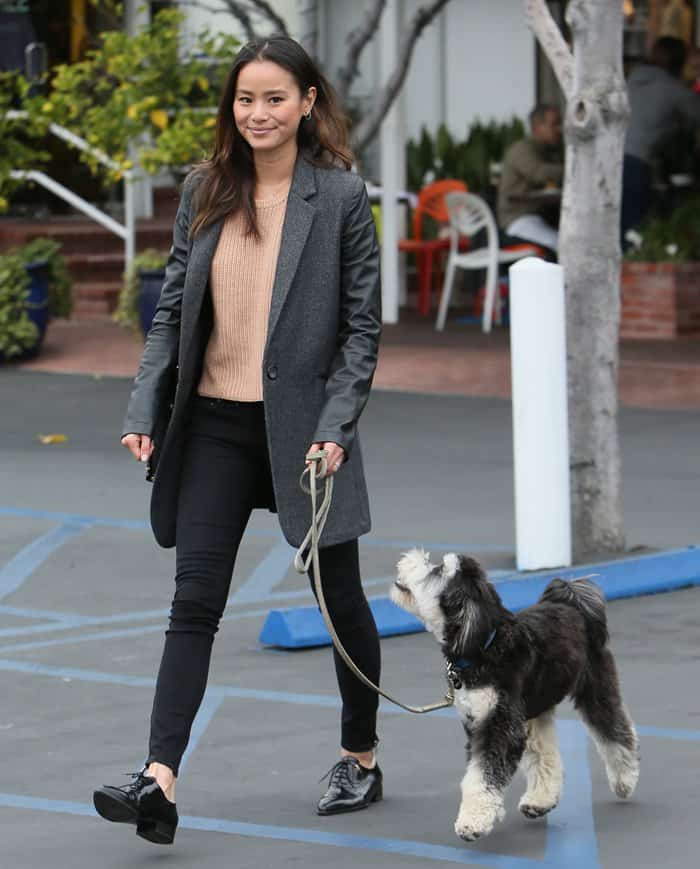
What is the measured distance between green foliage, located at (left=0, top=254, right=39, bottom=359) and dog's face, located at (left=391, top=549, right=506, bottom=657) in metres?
10.8

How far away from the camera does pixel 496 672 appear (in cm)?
467

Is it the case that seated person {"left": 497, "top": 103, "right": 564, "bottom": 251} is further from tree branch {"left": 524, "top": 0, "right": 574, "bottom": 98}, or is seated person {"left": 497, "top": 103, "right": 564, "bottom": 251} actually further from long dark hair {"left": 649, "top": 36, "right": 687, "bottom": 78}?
tree branch {"left": 524, "top": 0, "right": 574, "bottom": 98}

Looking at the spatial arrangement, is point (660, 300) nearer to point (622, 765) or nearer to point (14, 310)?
point (14, 310)

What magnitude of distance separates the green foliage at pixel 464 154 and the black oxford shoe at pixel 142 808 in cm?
1479

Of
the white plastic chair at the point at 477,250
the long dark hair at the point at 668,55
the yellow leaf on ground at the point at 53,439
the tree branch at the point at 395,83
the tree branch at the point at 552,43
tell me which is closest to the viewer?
the tree branch at the point at 552,43

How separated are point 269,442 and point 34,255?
1099cm

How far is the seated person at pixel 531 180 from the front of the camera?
1603 centimetres

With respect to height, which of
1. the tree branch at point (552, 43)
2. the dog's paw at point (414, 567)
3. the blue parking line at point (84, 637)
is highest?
the tree branch at point (552, 43)

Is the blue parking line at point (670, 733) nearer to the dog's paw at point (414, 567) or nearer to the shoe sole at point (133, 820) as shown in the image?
the dog's paw at point (414, 567)

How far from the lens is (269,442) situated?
4.82m

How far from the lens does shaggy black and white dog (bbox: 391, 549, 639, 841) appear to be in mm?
4609

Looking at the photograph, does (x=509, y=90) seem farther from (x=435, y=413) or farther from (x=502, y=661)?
(x=502, y=661)

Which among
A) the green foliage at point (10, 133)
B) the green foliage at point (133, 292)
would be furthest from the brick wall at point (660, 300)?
the green foliage at point (10, 133)

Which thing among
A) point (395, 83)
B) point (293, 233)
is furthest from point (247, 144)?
point (395, 83)
